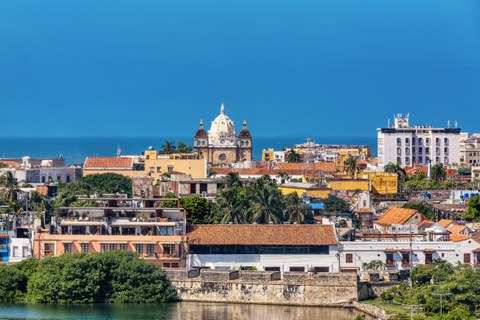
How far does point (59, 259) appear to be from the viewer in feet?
174

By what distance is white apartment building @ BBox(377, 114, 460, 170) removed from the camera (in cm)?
13862

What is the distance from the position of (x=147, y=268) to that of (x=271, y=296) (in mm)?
4788

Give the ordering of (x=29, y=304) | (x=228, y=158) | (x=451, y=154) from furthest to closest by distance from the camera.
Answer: (x=228, y=158) → (x=451, y=154) → (x=29, y=304)

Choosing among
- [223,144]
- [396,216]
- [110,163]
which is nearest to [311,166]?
[110,163]

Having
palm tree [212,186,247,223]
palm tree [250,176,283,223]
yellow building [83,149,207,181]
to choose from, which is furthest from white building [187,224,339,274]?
yellow building [83,149,207,181]

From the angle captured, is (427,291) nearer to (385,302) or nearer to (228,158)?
(385,302)

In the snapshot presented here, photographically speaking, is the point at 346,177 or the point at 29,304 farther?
the point at 346,177

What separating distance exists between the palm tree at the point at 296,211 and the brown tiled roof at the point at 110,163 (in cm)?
4895

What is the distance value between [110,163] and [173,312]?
67.7 m

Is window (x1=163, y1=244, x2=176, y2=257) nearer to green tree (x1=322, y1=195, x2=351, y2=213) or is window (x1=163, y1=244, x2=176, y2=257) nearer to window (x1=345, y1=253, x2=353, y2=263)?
window (x1=345, y1=253, x2=353, y2=263)

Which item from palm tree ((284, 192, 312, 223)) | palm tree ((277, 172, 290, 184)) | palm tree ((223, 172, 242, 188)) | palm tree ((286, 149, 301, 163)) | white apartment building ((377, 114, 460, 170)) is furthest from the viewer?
white apartment building ((377, 114, 460, 170))

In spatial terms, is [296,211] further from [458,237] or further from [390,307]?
[390,307]

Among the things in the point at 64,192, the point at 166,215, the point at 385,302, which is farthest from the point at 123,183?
the point at 385,302

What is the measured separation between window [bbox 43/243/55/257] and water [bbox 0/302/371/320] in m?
4.62
